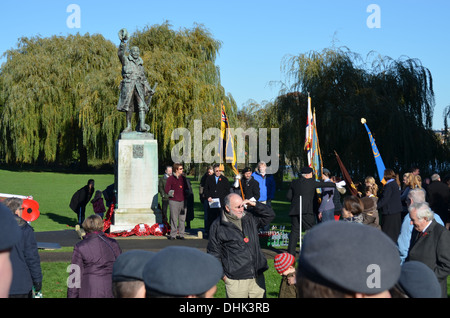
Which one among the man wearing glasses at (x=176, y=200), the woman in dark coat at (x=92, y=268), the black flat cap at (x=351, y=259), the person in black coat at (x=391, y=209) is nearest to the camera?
the black flat cap at (x=351, y=259)

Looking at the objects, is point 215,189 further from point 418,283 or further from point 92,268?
point 418,283

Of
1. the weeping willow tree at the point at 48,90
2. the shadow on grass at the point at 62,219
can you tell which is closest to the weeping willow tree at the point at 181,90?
the weeping willow tree at the point at 48,90

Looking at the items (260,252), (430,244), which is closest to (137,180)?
(260,252)

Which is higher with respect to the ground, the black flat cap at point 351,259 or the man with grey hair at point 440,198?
the black flat cap at point 351,259

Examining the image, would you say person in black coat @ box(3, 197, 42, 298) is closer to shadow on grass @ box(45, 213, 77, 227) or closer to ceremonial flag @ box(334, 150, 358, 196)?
ceremonial flag @ box(334, 150, 358, 196)

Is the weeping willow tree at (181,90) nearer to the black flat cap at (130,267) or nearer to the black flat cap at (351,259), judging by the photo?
the black flat cap at (130,267)

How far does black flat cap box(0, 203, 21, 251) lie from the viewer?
7.60 ft

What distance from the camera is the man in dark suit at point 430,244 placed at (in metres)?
6.30

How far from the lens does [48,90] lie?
142 feet

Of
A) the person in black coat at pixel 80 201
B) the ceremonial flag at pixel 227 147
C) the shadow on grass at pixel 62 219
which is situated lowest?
the shadow on grass at pixel 62 219

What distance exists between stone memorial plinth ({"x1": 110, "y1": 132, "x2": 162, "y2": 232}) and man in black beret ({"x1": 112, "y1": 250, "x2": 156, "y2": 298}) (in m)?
13.8

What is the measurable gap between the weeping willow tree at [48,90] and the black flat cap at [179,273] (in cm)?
3969

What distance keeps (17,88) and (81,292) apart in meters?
39.7
